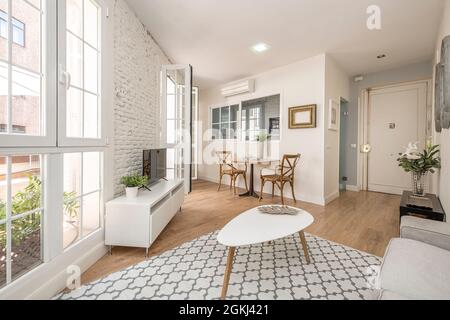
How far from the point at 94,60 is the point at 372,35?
142 inches

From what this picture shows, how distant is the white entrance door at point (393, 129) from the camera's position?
13.5ft

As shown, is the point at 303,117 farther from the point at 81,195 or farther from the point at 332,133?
the point at 81,195

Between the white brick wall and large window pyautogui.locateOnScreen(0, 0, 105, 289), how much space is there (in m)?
0.39

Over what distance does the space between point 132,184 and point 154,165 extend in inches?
24.9

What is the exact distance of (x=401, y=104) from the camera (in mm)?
4305

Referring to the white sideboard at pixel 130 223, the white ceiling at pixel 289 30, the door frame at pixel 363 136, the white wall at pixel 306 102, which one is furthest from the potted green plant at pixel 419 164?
the white sideboard at pixel 130 223

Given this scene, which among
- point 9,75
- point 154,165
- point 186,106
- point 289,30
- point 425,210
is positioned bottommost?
point 425,210

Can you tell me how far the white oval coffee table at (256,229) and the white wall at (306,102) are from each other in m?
2.05

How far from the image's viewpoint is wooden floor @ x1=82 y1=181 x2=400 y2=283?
2.02m

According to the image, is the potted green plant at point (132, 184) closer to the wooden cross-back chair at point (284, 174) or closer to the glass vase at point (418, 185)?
the wooden cross-back chair at point (284, 174)

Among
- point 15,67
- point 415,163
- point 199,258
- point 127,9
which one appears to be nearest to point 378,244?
point 415,163

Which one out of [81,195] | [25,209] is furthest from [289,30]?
[25,209]

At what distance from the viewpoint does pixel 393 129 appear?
14.5ft

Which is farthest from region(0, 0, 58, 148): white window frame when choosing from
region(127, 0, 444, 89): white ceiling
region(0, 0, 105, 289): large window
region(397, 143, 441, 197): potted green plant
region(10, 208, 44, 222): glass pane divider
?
region(397, 143, 441, 197): potted green plant
